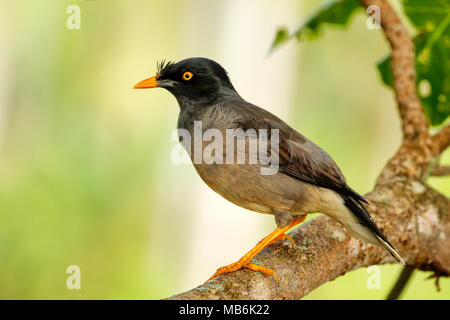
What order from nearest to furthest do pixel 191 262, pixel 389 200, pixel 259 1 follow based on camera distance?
pixel 389 200, pixel 191 262, pixel 259 1

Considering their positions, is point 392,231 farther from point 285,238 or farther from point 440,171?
point 440,171

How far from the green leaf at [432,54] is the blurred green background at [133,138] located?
13.3ft

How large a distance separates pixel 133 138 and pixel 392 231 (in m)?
10.8

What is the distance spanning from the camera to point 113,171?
43.0 ft

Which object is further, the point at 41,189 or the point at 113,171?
the point at 113,171

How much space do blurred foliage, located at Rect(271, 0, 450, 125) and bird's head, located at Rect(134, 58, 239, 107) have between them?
0.91m

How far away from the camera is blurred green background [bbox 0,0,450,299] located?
10383 millimetres

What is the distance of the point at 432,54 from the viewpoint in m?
4.63

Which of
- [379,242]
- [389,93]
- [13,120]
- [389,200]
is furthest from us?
[389,93]

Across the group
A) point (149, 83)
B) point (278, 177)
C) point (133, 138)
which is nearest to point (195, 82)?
point (149, 83)

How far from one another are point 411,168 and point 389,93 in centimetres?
1236

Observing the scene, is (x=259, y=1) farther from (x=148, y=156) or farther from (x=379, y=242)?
(x=379, y=242)
